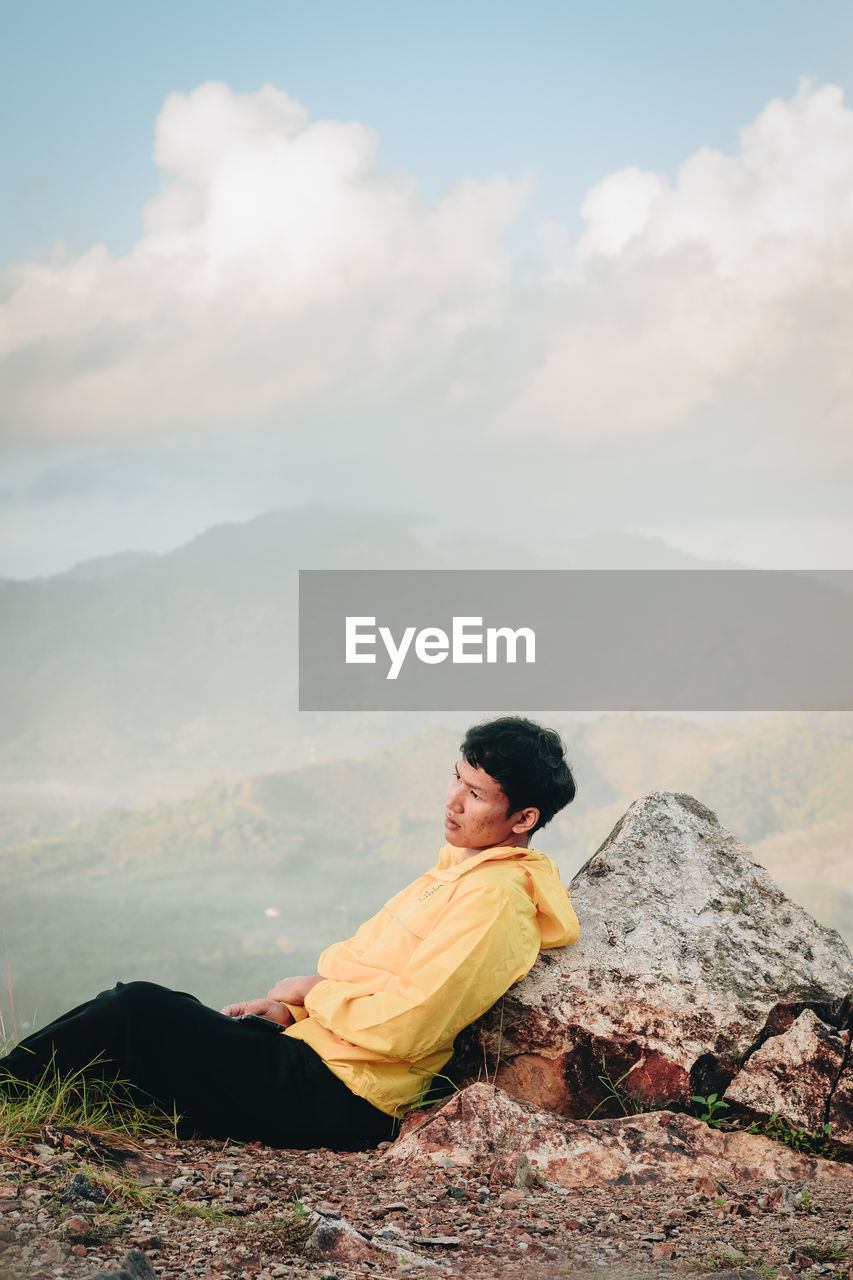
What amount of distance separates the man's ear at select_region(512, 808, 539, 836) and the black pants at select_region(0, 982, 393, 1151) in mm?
1274

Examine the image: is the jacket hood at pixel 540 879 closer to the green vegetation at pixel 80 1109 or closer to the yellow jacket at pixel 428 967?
the yellow jacket at pixel 428 967

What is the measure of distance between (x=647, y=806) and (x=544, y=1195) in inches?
88.6

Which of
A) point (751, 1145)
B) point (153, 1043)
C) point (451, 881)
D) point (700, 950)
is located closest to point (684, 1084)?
point (751, 1145)

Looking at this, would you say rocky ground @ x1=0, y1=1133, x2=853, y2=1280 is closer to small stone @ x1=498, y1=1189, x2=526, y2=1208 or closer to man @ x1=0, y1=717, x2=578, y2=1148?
small stone @ x1=498, y1=1189, x2=526, y2=1208

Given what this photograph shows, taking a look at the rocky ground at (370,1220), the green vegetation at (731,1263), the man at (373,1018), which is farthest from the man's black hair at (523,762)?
the green vegetation at (731,1263)

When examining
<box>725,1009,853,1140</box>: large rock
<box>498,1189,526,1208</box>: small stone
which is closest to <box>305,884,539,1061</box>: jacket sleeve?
<box>498,1189,526,1208</box>: small stone

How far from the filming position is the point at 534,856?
4461 millimetres

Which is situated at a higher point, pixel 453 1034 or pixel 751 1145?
pixel 453 1034

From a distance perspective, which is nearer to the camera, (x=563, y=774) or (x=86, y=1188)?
(x=86, y=1188)

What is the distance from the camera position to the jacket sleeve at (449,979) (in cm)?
389

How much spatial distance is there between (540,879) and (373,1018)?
2.94 ft

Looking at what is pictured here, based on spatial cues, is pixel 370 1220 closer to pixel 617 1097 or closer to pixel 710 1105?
pixel 617 1097

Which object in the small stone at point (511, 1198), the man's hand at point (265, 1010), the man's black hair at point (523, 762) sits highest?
the man's black hair at point (523, 762)

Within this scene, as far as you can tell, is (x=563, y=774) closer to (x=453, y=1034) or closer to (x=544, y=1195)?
(x=453, y=1034)
